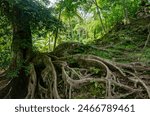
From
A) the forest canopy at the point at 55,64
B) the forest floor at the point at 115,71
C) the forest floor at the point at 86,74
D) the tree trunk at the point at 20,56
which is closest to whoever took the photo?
the forest floor at the point at 115,71

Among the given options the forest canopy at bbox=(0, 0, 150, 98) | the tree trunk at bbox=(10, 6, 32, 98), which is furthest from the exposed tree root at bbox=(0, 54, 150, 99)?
the tree trunk at bbox=(10, 6, 32, 98)

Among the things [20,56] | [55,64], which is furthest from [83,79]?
[20,56]

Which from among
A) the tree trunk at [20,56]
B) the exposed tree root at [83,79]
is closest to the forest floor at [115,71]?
the exposed tree root at [83,79]

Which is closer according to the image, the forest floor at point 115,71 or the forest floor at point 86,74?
the forest floor at point 115,71

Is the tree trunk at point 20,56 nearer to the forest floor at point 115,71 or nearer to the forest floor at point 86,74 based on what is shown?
the forest floor at point 86,74

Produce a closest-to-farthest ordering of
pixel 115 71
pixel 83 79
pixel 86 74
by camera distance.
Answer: pixel 83 79
pixel 115 71
pixel 86 74

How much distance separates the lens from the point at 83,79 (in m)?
6.36

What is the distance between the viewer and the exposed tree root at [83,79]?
6098 mm

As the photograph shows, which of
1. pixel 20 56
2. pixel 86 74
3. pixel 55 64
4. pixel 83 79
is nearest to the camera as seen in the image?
pixel 83 79

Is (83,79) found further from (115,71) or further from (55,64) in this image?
(55,64)

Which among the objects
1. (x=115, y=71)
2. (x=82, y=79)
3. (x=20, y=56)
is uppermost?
(x=20, y=56)

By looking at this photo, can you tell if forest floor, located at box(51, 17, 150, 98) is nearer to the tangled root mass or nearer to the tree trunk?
the tangled root mass

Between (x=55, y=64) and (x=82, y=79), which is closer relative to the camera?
(x=82, y=79)

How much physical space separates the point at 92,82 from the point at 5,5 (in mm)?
2310
